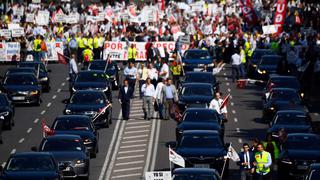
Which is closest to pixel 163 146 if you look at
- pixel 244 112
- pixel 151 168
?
pixel 151 168

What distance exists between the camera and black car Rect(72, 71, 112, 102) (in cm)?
5909

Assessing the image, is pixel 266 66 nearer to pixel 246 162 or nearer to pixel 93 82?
pixel 93 82

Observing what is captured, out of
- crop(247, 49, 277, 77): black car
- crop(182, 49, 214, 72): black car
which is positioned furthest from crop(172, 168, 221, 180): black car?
crop(247, 49, 277, 77): black car

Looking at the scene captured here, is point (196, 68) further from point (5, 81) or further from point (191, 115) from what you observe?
point (191, 115)

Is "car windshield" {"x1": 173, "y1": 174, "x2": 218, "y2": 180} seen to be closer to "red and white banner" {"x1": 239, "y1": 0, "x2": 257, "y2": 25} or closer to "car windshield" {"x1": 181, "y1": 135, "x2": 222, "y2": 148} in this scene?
"car windshield" {"x1": 181, "y1": 135, "x2": 222, "y2": 148}

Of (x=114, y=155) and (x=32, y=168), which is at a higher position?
(x=32, y=168)

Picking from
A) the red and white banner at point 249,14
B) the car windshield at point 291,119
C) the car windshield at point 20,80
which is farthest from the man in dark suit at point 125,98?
the red and white banner at point 249,14

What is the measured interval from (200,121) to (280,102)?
705cm

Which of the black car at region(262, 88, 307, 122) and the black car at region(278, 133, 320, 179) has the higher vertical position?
the black car at region(278, 133, 320, 179)

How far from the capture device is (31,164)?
39.3m

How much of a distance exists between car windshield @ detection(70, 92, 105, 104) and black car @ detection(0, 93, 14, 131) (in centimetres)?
223

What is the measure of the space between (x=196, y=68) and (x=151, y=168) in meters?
22.4

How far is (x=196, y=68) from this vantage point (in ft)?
220

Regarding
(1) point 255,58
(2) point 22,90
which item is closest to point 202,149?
(2) point 22,90
